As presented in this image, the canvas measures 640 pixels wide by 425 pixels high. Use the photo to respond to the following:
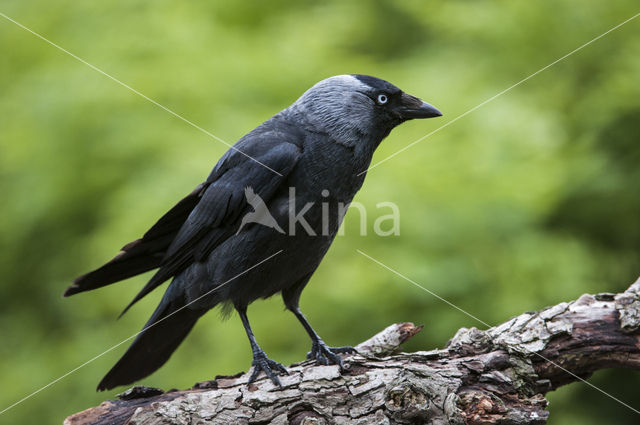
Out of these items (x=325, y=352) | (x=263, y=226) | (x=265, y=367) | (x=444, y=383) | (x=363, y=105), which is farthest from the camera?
(x=363, y=105)

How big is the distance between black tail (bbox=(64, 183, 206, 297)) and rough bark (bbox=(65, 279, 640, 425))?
0.87 m

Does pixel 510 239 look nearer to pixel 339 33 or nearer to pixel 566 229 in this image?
pixel 566 229

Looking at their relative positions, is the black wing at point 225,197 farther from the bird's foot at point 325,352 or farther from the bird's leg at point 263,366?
the bird's foot at point 325,352

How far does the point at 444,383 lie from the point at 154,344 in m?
1.90

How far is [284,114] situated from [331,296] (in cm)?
117

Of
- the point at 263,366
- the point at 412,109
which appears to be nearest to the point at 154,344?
the point at 263,366

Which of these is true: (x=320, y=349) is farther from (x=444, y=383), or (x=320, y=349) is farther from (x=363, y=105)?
(x=363, y=105)

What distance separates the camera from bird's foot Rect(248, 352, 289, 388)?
11.5ft

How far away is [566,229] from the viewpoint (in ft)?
15.3

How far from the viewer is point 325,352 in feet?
12.4

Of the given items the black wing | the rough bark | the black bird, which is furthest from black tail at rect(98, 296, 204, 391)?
the rough bark

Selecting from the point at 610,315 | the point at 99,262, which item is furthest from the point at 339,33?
the point at 610,315

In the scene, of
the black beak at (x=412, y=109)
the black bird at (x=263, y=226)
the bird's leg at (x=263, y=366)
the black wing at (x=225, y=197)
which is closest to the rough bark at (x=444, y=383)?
the bird's leg at (x=263, y=366)

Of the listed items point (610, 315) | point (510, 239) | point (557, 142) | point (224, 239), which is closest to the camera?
point (610, 315)
